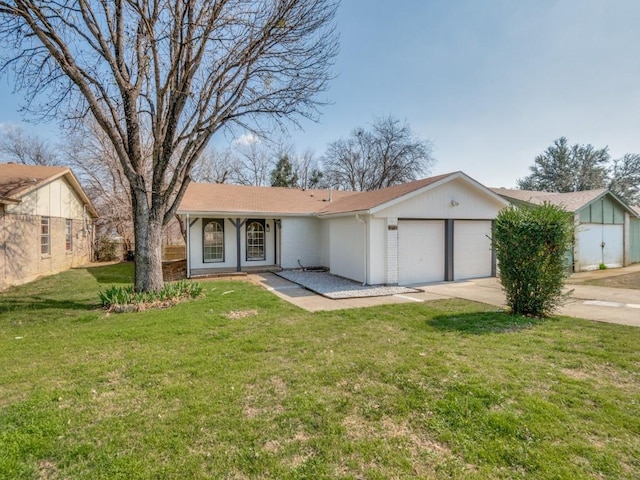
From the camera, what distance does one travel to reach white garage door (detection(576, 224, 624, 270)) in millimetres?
15592

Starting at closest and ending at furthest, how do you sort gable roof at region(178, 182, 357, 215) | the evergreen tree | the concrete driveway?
the concrete driveway
gable roof at region(178, 182, 357, 215)
the evergreen tree

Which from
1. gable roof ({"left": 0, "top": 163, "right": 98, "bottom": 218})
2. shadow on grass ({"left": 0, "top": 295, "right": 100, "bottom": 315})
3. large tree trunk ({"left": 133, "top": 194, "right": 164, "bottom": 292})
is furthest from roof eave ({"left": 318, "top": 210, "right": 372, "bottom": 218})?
gable roof ({"left": 0, "top": 163, "right": 98, "bottom": 218})

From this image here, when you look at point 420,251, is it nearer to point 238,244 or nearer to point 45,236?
point 238,244

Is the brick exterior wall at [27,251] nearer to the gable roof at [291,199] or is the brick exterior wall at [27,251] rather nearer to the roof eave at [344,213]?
the gable roof at [291,199]

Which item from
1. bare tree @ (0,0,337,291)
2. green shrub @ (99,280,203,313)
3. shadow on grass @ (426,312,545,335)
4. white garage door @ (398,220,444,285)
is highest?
bare tree @ (0,0,337,291)

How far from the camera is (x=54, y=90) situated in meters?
9.09

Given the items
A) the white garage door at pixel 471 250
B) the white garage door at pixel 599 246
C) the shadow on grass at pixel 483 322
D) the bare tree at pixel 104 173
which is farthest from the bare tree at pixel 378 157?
the shadow on grass at pixel 483 322

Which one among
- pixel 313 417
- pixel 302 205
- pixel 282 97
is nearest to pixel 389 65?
pixel 282 97

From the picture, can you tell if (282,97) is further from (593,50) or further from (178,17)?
(593,50)

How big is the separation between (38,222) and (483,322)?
56.3ft

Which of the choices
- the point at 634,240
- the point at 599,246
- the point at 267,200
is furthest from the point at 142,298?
the point at 634,240

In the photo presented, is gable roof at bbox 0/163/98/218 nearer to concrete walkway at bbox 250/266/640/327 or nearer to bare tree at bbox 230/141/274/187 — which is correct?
concrete walkway at bbox 250/266/640/327

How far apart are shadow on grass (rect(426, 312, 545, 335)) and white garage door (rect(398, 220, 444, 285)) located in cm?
452

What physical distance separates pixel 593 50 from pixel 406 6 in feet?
18.9
